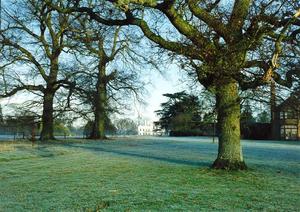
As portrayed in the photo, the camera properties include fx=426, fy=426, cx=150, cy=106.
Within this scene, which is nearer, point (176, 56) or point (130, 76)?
point (176, 56)

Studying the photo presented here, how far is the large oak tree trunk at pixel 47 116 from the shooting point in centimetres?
3559

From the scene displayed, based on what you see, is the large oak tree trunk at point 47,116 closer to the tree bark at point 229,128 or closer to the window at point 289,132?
the tree bark at point 229,128

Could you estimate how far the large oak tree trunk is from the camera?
35594 mm

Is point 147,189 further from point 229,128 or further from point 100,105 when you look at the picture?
point 100,105

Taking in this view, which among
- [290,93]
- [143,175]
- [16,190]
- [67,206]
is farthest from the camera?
[290,93]

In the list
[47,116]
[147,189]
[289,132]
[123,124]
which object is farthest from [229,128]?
[289,132]

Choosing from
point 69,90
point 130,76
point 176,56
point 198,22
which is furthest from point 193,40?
point 130,76

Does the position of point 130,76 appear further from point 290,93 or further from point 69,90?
point 290,93

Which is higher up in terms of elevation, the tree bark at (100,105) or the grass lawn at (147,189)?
the tree bark at (100,105)

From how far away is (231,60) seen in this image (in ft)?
36.7

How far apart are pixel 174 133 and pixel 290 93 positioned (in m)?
59.3

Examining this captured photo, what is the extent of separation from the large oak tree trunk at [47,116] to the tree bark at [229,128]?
2499 cm

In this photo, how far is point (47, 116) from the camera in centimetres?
3556

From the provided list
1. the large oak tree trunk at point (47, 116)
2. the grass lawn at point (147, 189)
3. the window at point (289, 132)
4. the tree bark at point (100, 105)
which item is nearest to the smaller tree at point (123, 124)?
the tree bark at point (100, 105)
